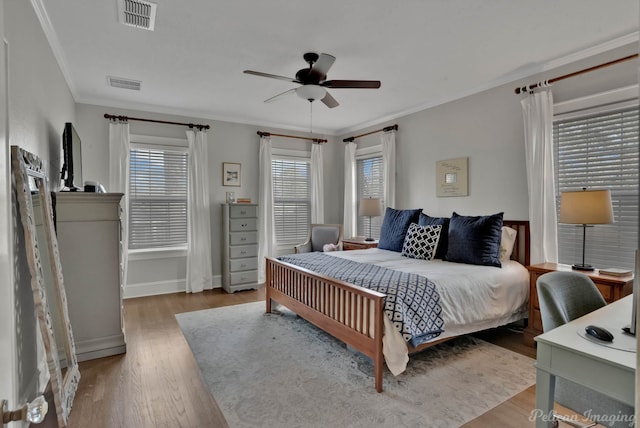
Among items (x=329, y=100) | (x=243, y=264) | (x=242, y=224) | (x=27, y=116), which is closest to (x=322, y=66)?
(x=329, y=100)

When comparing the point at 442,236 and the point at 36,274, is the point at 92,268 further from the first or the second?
the point at 442,236

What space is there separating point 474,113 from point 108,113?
14.6ft

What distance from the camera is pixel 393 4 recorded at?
7.50 feet

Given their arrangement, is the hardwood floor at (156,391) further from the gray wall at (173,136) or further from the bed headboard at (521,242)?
the gray wall at (173,136)

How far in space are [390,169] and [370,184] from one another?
0.67 m

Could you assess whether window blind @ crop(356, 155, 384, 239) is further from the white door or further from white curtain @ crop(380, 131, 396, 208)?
the white door

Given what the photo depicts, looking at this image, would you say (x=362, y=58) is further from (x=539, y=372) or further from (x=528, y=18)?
(x=539, y=372)

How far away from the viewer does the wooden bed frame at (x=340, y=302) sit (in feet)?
7.54

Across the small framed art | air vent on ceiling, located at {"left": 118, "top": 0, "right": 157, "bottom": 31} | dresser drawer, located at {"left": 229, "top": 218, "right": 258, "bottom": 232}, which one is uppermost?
air vent on ceiling, located at {"left": 118, "top": 0, "right": 157, "bottom": 31}

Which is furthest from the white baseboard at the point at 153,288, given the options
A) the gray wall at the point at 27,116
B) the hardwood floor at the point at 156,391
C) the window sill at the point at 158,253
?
the gray wall at the point at 27,116

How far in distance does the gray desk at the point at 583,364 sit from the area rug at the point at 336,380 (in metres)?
0.87

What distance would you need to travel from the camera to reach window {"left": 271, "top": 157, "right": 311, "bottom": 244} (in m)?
5.64

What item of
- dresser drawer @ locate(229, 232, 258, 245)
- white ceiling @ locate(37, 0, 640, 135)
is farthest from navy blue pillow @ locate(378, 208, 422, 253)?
dresser drawer @ locate(229, 232, 258, 245)

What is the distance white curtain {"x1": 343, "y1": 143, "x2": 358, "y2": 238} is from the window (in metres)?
0.65
